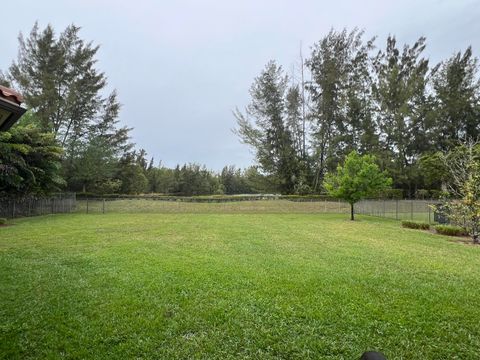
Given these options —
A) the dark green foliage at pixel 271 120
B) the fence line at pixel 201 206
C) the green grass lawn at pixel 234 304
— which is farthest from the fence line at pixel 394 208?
the green grass lawn at pixel 234 304

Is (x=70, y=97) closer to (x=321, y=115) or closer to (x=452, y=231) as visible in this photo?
(x=321, y=115)

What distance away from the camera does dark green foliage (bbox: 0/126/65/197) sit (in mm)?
15336

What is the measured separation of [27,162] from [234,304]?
60.5 feet

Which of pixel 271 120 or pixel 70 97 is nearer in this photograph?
pixel 70 97

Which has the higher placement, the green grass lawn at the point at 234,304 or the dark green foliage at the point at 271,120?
the dark green foliage at the point at 271,120

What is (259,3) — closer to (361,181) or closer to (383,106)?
(361,181)

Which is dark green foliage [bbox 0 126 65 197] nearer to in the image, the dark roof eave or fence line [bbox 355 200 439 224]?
the dark roof eave

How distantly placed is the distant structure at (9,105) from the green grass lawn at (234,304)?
90.5 inches

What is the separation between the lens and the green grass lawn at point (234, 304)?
3051 mm

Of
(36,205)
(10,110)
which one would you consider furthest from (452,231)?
(36,205)

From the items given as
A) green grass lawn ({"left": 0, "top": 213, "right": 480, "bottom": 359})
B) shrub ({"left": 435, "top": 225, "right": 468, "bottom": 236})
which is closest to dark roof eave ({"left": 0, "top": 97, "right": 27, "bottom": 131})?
green grass lawn ({"left": 0, "top": 213, "right": 480, "bottom": 359})

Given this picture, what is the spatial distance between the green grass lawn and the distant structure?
7.54ft

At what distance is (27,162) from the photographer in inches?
689

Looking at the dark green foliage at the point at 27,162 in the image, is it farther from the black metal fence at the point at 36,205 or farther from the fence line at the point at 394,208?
the fence line at the point at 394,208
